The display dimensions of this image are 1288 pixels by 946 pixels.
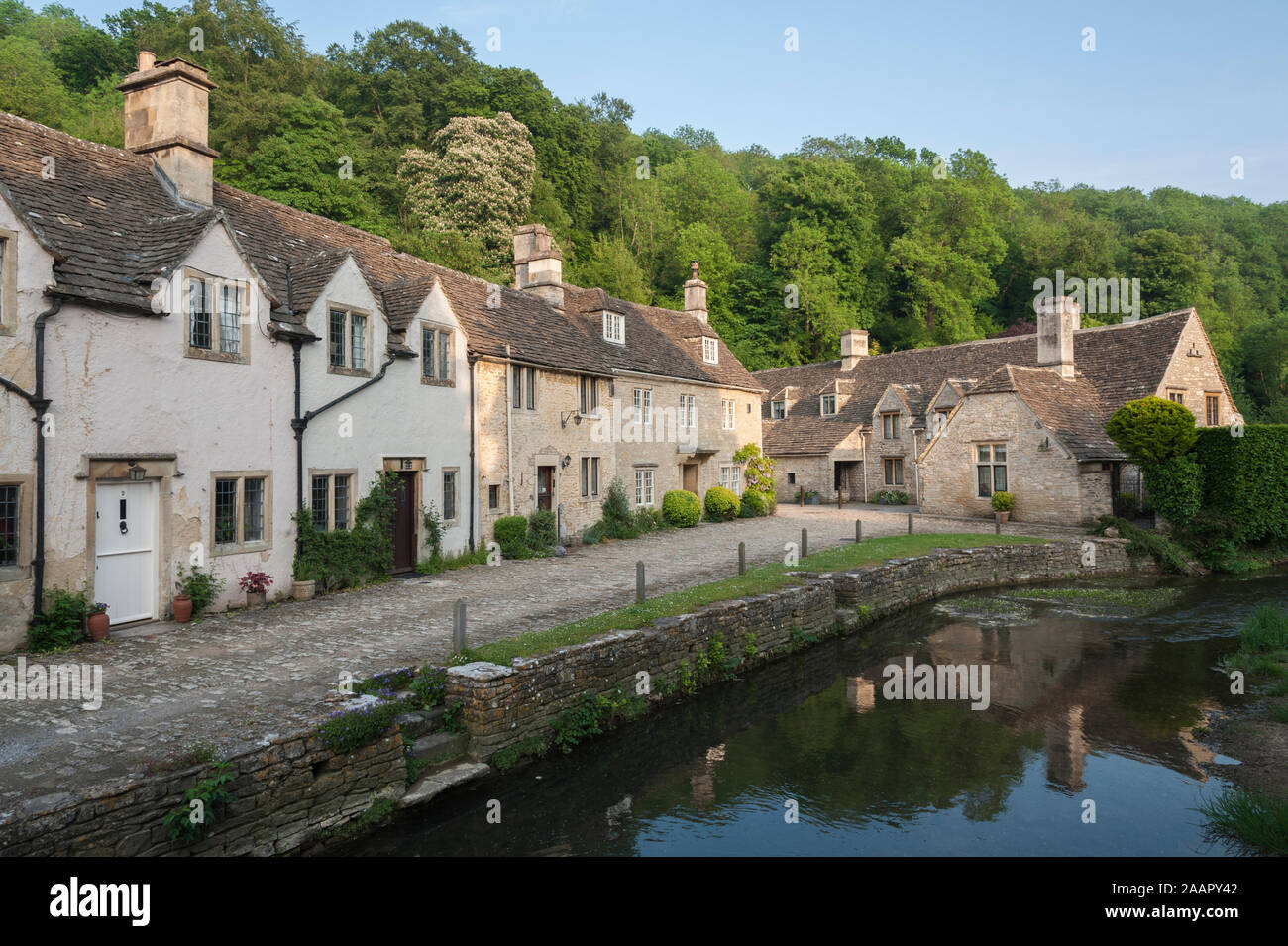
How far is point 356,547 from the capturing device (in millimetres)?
17156

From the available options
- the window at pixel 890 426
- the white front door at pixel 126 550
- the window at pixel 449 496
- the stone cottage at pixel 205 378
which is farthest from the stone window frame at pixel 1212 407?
the white front door at pixel 126 550

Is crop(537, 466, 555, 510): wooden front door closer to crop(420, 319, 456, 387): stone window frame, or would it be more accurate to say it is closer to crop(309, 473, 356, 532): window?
crop(420, 319, 456, 387): stone window frame

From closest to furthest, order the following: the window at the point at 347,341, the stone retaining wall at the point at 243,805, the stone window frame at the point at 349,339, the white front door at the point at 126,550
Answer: the stone retaining wall at the point at 243,805
the white front door at the point at 126,550
the stone window frame at the point at 349,339
the window at the point at 347,341

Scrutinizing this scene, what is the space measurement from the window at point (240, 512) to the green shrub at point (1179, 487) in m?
28.4

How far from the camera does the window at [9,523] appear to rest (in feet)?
37.0

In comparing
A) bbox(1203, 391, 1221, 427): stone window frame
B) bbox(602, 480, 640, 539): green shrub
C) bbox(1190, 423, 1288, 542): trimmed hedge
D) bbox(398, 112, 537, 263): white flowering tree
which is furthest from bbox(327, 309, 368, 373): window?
bbox(1203, 391, 1221, 427): stone window frame

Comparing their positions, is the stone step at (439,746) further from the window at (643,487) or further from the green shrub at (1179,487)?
the green shrub at (1179,487)

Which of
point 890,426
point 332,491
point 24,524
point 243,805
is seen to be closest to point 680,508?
point 332,491

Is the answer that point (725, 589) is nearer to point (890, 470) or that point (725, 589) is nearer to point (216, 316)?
point (216, 316)

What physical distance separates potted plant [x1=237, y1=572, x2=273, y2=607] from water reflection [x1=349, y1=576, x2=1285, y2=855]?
8.10m

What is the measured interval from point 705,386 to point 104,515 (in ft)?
84.1

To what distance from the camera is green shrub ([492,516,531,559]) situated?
22438mm

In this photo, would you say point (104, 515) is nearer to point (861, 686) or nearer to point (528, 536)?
point (528, 536)

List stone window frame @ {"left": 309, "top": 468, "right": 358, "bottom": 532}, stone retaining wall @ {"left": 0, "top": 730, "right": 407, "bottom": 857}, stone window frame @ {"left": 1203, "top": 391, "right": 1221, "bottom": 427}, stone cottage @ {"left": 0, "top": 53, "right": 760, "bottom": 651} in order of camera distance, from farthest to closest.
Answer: stone window frame @ {"left": 1203, "top": 391, "right": 1221, "bottom": 427}, stone window frame @ {"left": 309, "top": 468, "right": 358, "bottom": 532}, stone cottage @ {"left": 0, "top": 53, "right": 760, "bottom": 651}, stone retaining wall @ {"left": 0, "top": 730, "right": 407, "bottom": 857}
